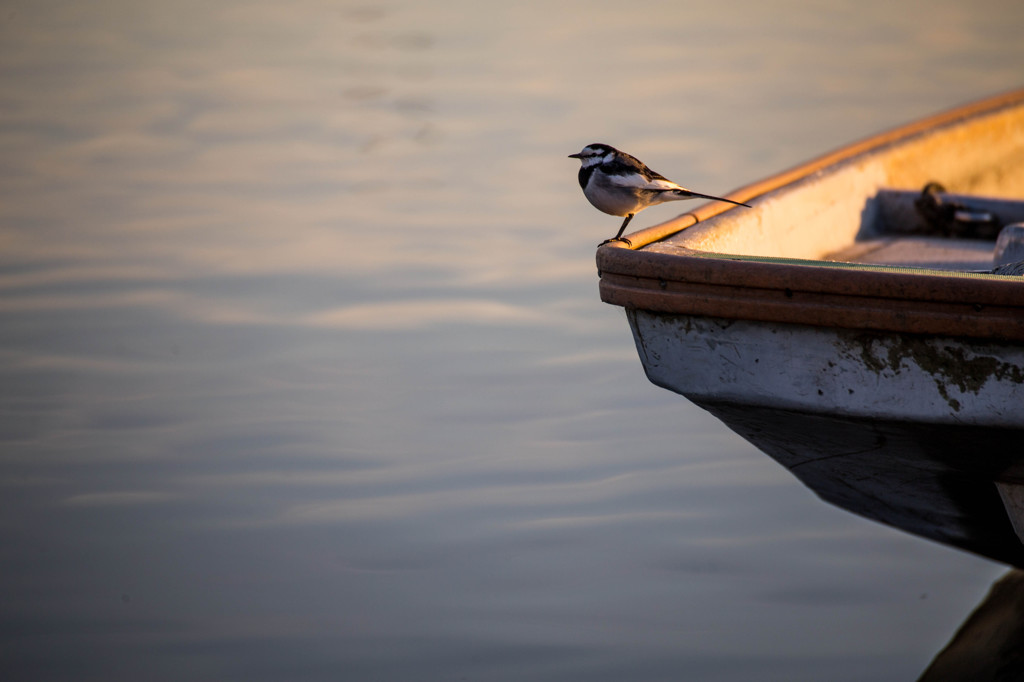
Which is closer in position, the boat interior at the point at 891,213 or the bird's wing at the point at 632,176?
the bird's wing at the point at 632,176

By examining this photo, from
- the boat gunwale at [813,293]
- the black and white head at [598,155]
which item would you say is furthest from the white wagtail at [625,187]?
the boat gunwale at [813,293]

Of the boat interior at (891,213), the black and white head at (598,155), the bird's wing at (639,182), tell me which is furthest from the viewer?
the boat interior at (891,213)

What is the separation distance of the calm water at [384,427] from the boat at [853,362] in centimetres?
80

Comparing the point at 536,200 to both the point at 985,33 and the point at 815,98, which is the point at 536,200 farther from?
the point at 985,33

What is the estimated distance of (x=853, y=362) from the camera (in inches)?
123

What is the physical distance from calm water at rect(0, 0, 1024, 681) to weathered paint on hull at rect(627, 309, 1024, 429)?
1198 millimetres

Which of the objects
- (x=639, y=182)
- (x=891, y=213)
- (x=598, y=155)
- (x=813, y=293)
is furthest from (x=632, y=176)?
(x=891, y=213)

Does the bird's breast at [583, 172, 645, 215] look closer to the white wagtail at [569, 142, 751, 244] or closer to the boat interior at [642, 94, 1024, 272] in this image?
the white wagtail at [569, 142, 751, 244]

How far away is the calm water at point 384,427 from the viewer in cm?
427

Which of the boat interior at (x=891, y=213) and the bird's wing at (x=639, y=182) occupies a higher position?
the bird's wing at (x=639, y=182)

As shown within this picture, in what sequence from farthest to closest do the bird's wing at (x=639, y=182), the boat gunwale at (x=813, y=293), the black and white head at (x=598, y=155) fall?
the black and white head at (x=598, y=155) < the bird's wing at (x=639, y=182) < the boat gunwale at (x=813, y=293)

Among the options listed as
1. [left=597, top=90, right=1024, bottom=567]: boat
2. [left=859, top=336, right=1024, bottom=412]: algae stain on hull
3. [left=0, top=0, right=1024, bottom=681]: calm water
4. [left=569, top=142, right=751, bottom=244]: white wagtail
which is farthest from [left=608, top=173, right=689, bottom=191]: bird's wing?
[left=0, top=0, right=1024, bottom=681]: calm water

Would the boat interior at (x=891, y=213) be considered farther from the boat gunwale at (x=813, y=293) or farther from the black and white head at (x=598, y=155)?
the boat gunwale at (x=813, y=293)

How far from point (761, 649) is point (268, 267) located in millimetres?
4495
